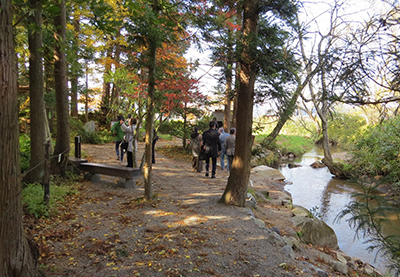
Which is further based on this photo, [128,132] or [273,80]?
[128,132]

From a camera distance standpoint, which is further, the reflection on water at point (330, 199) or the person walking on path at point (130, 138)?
the person walking on path at point (130, 138)

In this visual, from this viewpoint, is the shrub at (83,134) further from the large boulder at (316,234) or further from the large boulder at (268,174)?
the large boulder at (316,234)

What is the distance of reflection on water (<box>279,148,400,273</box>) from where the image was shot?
636 centimetres

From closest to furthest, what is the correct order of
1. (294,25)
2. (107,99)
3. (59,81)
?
(294,25)
(59,81)
(107,99)

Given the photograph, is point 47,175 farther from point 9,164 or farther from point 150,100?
point 9,164

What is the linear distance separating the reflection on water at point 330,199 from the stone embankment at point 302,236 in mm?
429

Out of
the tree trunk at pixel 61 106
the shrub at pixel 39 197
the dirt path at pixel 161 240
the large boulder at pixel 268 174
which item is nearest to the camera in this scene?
the dirt path at pixel 161 240

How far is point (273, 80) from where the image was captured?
5.56 meters

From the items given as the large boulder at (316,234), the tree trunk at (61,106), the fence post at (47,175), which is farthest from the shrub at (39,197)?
the large boulder at (316,234)

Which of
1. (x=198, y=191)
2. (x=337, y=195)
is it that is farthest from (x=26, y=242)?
(x=337, y=195)

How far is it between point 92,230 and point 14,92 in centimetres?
286

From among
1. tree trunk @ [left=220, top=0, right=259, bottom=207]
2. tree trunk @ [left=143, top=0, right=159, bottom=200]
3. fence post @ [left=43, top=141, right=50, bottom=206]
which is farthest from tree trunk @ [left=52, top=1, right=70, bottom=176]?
tree trunk @ [left=220, top=0, right=259, bottom=207]

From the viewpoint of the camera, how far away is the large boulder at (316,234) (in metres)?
5.87

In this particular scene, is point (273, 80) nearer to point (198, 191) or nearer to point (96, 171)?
point (198, 191)
